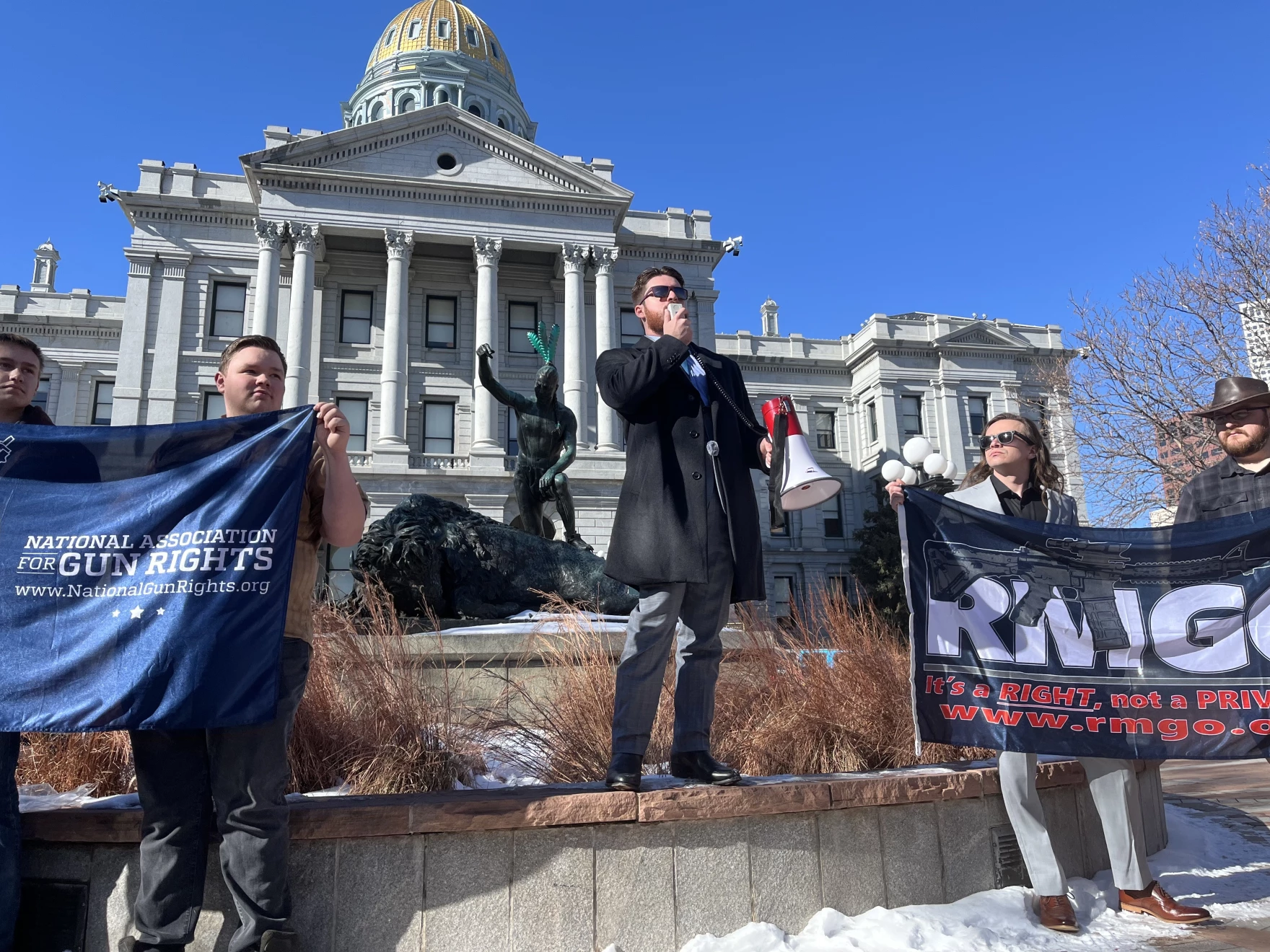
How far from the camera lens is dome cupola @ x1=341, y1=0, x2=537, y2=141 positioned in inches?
2395

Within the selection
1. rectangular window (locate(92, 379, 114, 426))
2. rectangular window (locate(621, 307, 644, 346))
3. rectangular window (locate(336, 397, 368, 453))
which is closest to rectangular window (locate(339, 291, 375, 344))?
rectangular window (locate(336, 397, 368, 453))

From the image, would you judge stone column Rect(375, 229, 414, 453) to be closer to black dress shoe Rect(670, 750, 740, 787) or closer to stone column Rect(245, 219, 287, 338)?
stone column Rect(245, 219, 287, 338)

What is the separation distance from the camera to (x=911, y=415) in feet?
158

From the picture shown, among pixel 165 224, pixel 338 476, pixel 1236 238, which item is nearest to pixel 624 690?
pixel 338 476

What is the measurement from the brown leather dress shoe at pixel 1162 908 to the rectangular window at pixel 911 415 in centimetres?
4612

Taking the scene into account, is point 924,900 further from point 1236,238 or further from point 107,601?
point 1236,238

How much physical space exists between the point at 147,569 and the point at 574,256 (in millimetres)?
35947

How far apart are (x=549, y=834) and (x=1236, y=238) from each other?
2037cm

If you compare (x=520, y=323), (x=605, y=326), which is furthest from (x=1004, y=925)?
(x=520, y=323)

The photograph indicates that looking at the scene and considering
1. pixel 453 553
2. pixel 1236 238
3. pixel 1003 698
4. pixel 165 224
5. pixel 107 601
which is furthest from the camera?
pixel 165 224

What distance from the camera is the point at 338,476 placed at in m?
2.88

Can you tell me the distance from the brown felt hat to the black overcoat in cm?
244

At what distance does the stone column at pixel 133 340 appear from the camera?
35.0 m

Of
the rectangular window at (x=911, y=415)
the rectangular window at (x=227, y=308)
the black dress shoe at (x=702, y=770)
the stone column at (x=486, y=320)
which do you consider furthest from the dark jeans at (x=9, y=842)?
the rectangular window at (x=911, y=415)
